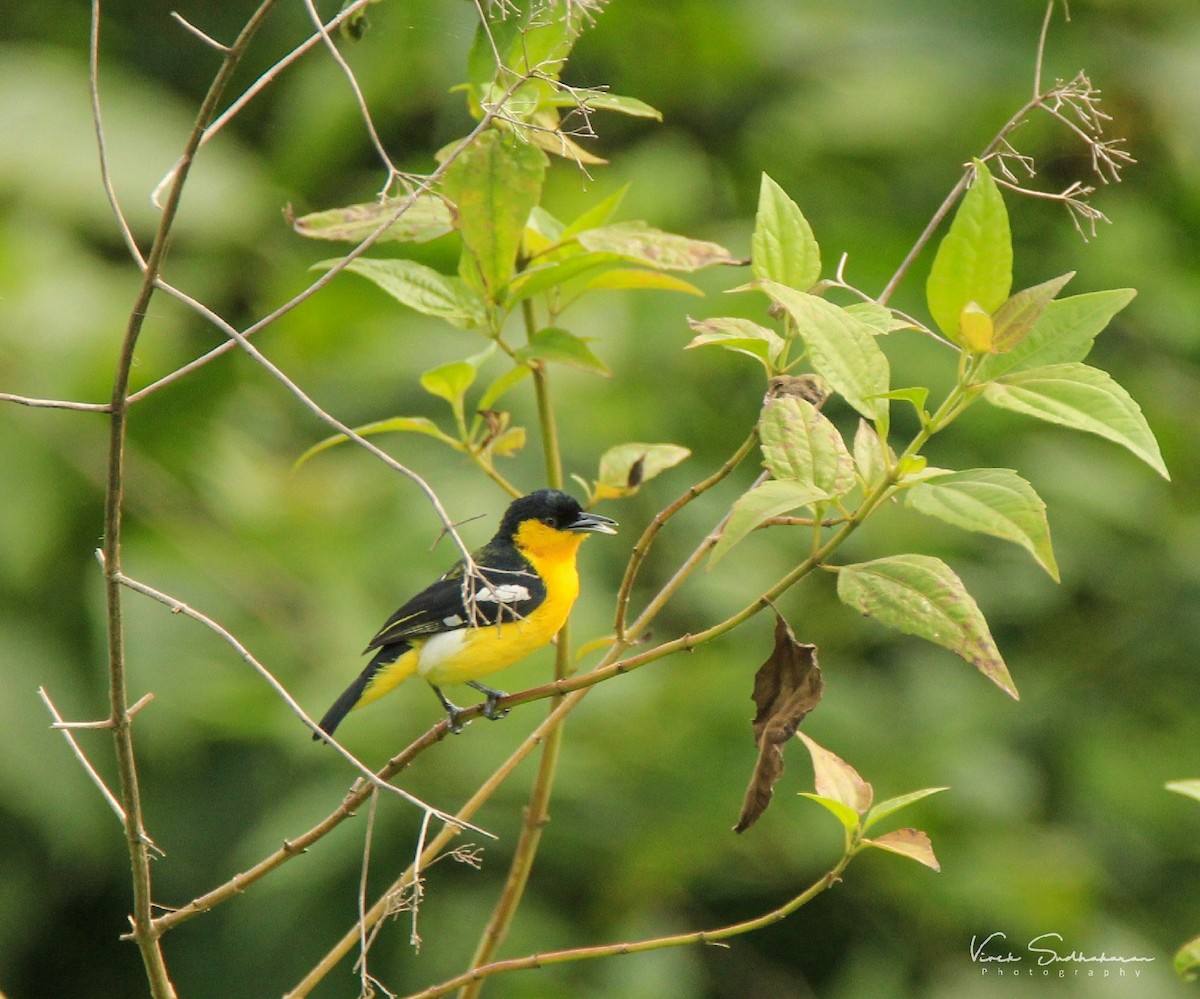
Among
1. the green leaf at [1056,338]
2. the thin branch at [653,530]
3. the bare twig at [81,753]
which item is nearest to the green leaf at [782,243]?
the thin branch at [653,530]

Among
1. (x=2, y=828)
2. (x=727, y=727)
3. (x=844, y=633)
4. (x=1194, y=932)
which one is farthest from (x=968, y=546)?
(x=2, y=828)

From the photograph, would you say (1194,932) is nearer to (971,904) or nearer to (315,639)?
(971,904)

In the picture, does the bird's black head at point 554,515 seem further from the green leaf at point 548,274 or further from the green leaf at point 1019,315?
the green leaf at point 1019,315

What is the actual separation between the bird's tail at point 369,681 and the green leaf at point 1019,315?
171 cm

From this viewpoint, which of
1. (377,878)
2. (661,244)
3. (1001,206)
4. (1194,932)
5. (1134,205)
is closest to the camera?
(1001,206)

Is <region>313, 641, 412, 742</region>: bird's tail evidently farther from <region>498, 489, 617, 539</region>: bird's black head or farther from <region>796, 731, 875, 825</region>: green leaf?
<region>796, 731, 875, 825</region>: green leaf

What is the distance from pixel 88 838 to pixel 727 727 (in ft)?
7.01

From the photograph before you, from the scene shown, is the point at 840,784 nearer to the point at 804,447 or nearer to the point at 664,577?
the point at 804,447

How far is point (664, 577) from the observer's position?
15.2ft

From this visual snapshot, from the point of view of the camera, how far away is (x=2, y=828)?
4.76m

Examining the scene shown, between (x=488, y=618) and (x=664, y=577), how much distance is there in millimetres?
2099

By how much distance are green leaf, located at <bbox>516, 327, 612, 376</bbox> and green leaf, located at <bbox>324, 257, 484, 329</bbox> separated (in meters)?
0.09

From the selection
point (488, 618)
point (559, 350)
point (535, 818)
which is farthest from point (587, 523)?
point (535, 818)

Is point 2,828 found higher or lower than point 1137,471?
lower
